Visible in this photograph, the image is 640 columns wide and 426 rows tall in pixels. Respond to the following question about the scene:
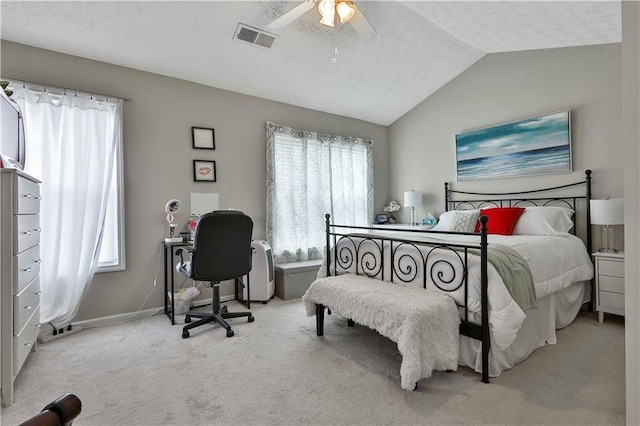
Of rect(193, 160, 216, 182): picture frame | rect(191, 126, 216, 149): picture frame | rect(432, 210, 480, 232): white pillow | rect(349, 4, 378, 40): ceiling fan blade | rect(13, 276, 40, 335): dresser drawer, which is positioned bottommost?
rect(13, 276, 40, 335): dresser drawer

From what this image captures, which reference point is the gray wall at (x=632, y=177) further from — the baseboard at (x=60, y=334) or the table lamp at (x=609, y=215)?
the baseboard at (x=60, y=334)

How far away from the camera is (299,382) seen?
202 cm

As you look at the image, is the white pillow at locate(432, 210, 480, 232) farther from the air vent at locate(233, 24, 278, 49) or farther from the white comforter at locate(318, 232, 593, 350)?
Result: the air vent at locate(233, 24, 278, 49)

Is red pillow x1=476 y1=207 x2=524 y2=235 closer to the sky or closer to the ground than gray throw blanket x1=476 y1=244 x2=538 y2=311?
closer to the sky

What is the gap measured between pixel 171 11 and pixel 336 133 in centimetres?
257

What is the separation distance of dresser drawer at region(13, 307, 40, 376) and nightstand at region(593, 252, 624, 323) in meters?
4.26

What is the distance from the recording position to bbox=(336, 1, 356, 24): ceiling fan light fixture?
91.7 inches

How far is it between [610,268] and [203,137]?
410 cm

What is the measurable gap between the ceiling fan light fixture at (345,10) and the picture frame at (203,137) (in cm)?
199

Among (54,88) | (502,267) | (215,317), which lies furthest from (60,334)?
(502,267)

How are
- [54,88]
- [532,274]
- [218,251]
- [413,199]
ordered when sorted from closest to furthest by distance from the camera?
[532,274], [218,251], [54,88], [413,199]

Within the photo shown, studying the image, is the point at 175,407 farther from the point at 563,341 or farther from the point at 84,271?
the point at 563,341

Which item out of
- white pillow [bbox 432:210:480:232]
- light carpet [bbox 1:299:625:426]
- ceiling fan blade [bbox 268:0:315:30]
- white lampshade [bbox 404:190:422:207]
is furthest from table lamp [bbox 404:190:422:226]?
ceiling fan blade [bbox 268:0:315:30]

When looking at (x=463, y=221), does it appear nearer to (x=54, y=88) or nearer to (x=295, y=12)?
(x=295, y=12)
